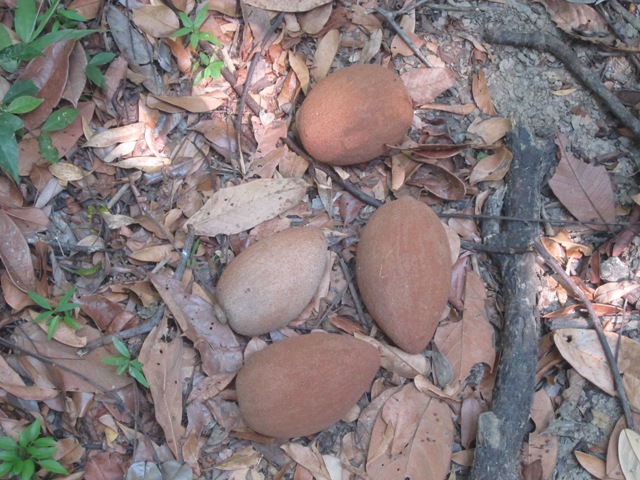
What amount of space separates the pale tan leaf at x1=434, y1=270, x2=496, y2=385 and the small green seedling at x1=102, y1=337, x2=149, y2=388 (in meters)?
0.95

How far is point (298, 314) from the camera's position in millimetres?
1903

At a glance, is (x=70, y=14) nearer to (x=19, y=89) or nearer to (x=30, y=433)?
Result: (x=19, y=89)

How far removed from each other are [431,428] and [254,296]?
0.70 metres

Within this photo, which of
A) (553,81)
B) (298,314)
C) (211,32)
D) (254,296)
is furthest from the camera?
(553,81)

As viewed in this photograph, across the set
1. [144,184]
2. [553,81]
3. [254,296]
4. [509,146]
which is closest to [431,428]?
[254,296]

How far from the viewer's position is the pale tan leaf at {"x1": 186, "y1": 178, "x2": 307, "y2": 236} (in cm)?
195

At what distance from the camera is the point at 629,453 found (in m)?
1.82

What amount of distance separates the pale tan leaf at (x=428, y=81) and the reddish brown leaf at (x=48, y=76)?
1.17 meters

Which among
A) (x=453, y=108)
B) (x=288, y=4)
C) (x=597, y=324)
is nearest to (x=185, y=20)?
(x=288, y=4)

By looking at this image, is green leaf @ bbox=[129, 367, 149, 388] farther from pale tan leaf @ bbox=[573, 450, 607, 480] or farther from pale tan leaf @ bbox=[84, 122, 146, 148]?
pale tan leaf @ bbox=[573, 450, 607, 480]

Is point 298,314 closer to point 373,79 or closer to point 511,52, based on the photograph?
point 373,79

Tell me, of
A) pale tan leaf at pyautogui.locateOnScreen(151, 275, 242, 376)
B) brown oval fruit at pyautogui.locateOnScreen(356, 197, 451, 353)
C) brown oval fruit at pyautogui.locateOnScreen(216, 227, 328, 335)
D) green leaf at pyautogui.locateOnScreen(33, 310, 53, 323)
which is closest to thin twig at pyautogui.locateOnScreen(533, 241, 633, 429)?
brown oval fruit at pyautogui.locateOnScreen(356, 197, 451, 353)

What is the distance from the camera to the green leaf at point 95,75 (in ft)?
6.13

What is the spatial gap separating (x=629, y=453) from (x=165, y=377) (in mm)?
1452
